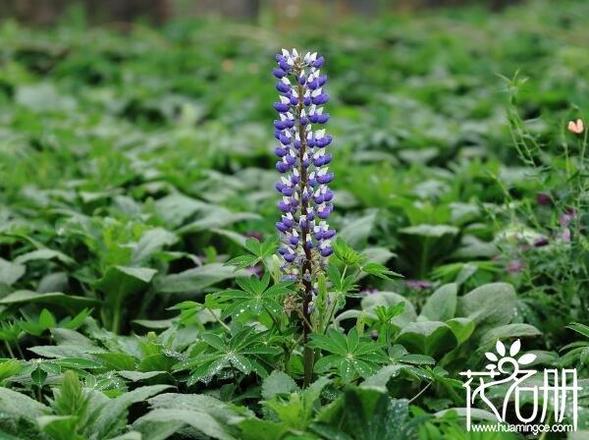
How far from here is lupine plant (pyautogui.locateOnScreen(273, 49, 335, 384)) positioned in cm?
239

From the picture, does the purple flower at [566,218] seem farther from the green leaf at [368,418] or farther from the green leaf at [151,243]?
the green leaf at [151,243]

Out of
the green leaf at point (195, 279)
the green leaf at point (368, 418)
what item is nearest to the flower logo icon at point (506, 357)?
the green leaf at point (368, 418)

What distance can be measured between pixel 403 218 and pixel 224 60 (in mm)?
5445

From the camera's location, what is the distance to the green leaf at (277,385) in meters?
2.30

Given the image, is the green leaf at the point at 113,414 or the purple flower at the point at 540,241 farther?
the purple flower at the point at 540,241

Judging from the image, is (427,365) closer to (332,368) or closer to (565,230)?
(332,368)

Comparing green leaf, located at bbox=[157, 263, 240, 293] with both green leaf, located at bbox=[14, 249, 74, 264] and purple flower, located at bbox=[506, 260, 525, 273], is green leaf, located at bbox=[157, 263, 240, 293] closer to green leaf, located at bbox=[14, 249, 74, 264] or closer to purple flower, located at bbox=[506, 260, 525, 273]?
green leaf, located at bbox=[14, 249, 74, 264]

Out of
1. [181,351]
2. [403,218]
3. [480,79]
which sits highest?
[480,79]

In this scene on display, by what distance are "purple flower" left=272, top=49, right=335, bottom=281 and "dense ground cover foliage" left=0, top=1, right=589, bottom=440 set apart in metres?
0.07

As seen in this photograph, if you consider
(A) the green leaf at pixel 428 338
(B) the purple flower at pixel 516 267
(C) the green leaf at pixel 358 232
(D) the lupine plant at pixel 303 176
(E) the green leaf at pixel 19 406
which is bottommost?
(E) the green leaf at pixel 19 406

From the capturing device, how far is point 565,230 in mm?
3074

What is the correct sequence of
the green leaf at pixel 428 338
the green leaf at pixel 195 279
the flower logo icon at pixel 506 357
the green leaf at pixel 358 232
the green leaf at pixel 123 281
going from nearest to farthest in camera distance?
the flower logo icon at pixel 506 357 → the green leaf at pixel 428 338 → the green leaf at pixel 123 281 → the green leaf at pixel 195 279 → the green leaf at pixel 358 232

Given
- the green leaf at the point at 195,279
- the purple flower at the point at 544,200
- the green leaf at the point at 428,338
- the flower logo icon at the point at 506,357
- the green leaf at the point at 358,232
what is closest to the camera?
the flower logo icon at the point at 506,357

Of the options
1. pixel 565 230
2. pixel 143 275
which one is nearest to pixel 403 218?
pixel 565 230
